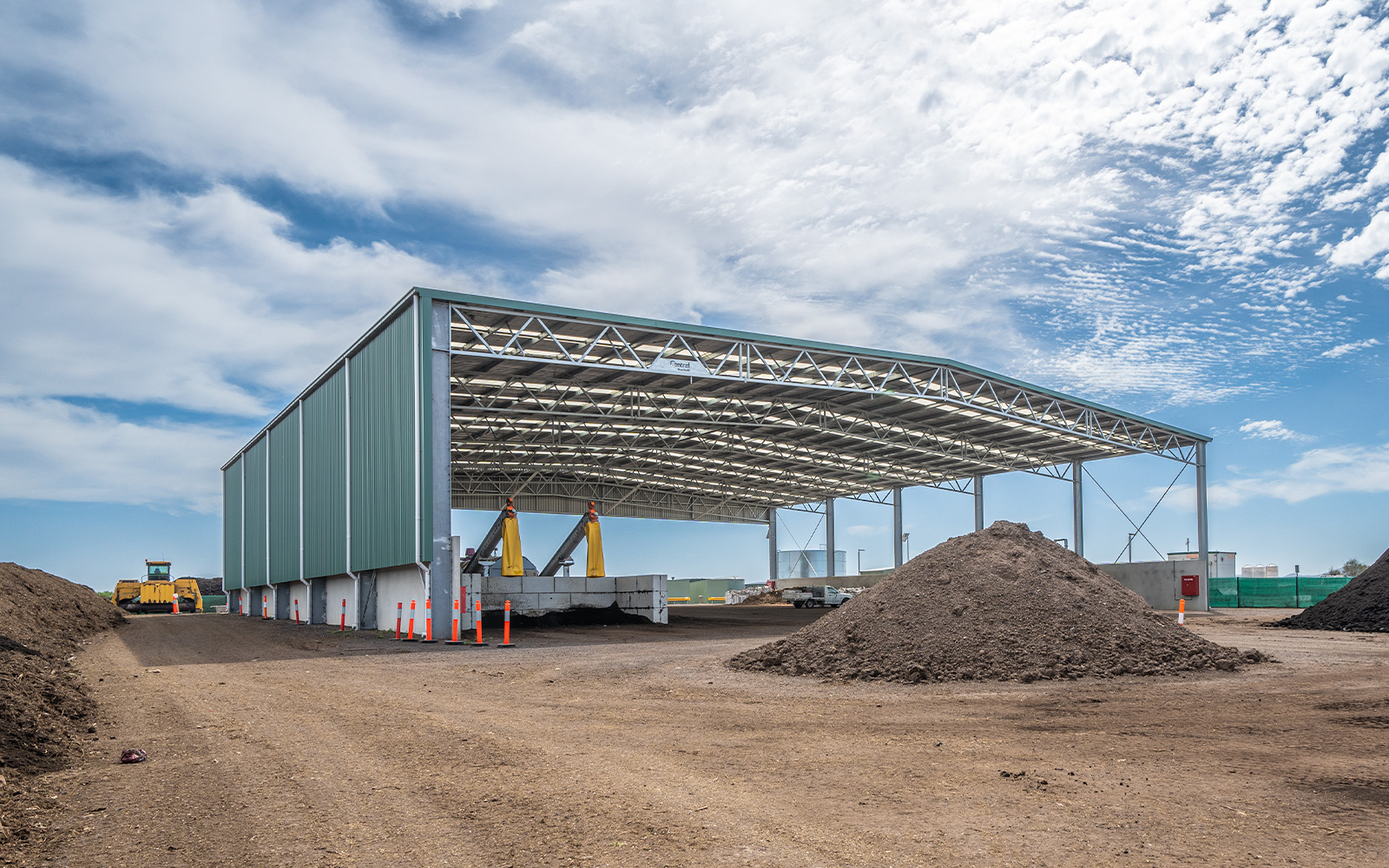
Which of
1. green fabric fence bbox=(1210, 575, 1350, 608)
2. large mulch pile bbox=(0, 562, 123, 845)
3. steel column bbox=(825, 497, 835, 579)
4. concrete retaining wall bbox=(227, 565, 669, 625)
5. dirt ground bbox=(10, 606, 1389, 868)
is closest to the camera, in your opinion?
dirt ground bbox=(10, 606, 1389, 868)

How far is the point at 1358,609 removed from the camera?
27016 mm

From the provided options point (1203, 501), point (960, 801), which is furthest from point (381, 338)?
point (1203, 501)

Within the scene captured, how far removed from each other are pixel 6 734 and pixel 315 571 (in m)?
29.6

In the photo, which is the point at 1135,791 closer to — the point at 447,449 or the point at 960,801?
the point at 960,801

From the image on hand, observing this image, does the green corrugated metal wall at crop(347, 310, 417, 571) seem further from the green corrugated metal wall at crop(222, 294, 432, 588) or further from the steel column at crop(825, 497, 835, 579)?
the steel column at crop(825, 497, 835, 579)

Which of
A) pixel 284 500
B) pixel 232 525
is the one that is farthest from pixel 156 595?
pixel 284 500

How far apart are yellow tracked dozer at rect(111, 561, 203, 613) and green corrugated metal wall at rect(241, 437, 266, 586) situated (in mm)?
7084

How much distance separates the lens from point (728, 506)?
223ft

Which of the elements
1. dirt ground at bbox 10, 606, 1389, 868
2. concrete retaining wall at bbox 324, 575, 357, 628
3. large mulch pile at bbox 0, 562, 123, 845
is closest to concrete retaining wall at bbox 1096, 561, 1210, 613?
dirt ground at bbox 10, 606, 1389, 868

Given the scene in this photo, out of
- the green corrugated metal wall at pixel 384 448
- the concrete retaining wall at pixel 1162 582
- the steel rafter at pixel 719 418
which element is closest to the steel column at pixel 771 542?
the steel rafter at pixel 719 418

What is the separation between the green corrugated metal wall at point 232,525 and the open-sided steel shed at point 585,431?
12.6 inches

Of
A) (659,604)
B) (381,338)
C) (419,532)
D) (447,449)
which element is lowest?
(659,604)

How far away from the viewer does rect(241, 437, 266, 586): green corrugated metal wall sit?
Answer: 47.2m

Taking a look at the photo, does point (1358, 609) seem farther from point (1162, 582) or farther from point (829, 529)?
point (829, 529)
